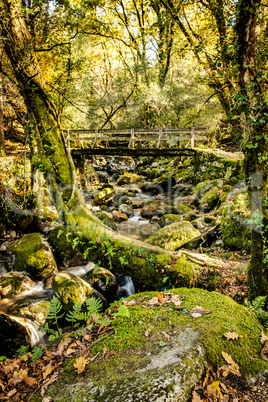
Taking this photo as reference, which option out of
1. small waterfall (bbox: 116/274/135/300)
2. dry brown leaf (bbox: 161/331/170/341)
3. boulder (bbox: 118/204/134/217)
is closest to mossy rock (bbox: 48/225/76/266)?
small waterfall (bbox: 116/274/135/300)

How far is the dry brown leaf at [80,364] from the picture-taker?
5.94 feet

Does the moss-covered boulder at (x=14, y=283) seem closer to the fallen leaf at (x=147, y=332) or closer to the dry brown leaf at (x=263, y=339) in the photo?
the fallen leaf at (x=147, y=332)

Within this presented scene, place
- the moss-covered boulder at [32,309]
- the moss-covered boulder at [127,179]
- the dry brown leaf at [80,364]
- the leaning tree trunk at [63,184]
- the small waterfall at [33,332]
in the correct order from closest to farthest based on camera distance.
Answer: the dry brown leaf at [80,364]
the small waterfall at [33,332]
the leaning tree trunk at [63,184]
the moss-covered boulder at [32,309]
the moss-covered boulder at [127,179]

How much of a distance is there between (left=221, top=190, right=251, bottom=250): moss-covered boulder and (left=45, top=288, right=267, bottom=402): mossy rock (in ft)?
13.1

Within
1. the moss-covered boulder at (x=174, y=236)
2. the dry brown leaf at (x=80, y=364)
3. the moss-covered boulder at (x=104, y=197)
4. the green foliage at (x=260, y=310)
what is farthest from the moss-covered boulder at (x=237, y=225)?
the moss-covered boulder at (x=104, y=197)

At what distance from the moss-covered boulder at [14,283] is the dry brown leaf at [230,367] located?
18.0 feet

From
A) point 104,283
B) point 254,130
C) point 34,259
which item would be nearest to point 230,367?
point 254,130

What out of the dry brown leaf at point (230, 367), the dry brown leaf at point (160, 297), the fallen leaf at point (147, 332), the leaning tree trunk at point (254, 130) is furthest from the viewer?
the leaning tree trunk at point (254, 130)

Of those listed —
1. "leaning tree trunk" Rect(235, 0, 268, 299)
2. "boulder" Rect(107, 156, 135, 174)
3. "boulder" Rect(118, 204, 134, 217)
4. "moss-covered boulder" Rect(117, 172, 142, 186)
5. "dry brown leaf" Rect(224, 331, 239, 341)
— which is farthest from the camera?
"boulder" Rect(107, 156, 135, 174)

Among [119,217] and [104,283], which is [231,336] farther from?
[119,217]

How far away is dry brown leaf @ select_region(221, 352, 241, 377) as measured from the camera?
1.67m

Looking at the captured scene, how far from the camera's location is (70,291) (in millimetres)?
4383

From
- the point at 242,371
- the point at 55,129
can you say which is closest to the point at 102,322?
the point at 242,371

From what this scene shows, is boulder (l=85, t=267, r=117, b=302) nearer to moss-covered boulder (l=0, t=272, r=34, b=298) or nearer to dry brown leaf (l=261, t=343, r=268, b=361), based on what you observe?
moss-covered boulder (l=0, t=272, r=34, b=298)
